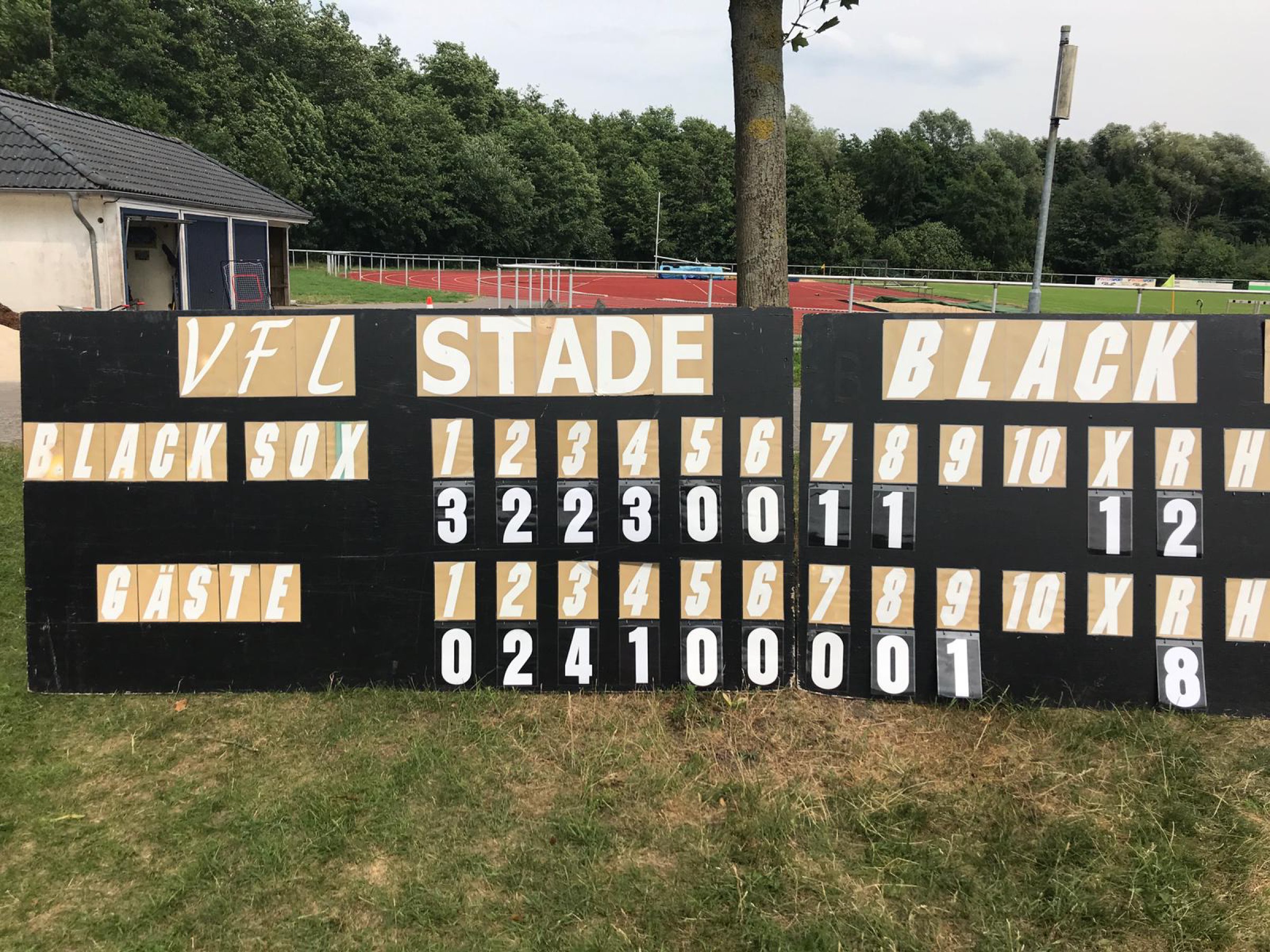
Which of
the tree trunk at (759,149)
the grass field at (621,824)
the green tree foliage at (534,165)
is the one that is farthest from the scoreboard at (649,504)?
the green tree foliage at (534,165)

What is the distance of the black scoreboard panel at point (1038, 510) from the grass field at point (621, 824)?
232 millimetres

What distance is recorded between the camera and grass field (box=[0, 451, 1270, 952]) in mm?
2727

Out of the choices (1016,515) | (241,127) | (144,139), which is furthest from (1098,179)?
(1016,515)

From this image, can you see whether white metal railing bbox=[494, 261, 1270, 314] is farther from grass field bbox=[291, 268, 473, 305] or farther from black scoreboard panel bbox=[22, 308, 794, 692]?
black scoreboard panel bbox=[22, 308, 794, 692]

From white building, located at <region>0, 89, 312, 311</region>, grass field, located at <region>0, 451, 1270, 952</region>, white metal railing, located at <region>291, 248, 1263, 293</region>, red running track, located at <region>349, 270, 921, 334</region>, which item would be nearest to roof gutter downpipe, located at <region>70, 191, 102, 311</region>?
white building, located at <region>0, 89, 312, 311</region>

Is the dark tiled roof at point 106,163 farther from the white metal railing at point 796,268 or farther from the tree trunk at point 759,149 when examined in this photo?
the white metal railing at point 796,268

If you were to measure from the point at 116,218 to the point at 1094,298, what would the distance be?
4569 cm

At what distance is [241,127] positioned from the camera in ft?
177

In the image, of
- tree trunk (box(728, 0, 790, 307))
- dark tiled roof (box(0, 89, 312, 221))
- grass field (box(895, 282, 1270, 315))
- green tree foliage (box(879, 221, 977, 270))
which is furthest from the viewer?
green tree foliage (box(879, 221, 977, 270))

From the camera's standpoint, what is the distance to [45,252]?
1600cm

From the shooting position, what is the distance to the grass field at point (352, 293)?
30734 mm

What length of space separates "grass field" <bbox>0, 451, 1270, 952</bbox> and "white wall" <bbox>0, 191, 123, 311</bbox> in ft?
47.6

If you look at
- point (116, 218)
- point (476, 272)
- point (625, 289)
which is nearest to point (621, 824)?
point (116, 218)

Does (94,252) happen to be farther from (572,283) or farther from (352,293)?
(352,293)
